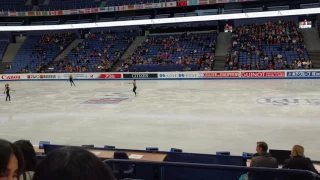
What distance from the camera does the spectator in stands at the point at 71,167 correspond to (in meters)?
1.08

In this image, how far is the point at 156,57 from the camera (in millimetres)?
35469

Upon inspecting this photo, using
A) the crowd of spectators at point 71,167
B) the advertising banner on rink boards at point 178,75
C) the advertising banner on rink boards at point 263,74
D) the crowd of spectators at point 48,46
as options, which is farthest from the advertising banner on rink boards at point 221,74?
the crowd of spectators at point 71,167

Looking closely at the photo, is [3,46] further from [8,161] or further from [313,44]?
[8,161]

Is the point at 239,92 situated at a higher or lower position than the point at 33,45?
lower

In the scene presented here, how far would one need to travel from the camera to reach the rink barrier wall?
26891mm

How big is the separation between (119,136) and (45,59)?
35.5 m

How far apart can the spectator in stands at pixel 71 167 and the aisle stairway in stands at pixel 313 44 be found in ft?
103

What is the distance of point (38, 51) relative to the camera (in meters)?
44.7

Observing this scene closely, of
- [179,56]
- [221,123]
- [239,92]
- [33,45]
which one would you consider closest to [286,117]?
[221,123]

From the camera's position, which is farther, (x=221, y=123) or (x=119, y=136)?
(x=221, y=123)

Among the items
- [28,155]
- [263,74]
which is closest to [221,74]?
[263,74]

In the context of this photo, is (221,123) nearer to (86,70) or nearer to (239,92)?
(239,92)

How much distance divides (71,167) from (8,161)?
434 millimetres

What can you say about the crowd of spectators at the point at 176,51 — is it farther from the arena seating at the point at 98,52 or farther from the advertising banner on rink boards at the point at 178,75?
the arena seating at the point at 98,52
